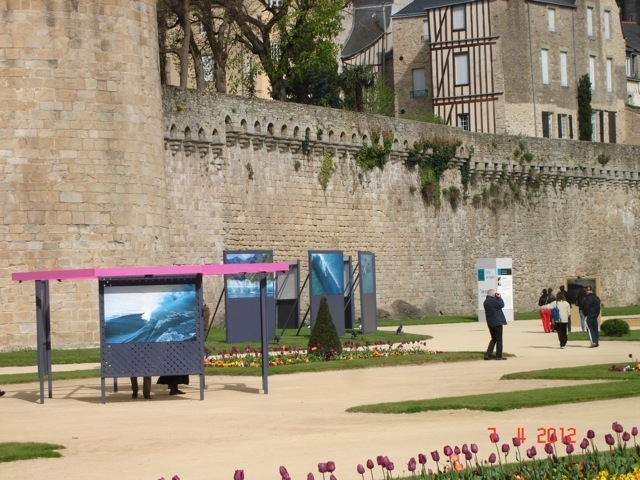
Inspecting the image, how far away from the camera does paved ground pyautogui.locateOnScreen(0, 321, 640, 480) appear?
11648mm

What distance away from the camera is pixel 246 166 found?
117 feet

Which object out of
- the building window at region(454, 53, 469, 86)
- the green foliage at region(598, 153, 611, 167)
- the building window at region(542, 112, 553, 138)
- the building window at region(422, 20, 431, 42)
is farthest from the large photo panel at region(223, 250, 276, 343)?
the building window at region(422, 20, 431, 42)

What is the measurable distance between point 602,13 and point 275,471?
62.4 m

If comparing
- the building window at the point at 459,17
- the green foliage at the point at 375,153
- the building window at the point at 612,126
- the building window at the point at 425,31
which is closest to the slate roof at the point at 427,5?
the building window at the point at 459,17

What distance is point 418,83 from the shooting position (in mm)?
68188

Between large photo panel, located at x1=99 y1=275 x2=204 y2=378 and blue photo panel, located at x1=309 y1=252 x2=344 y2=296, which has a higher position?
blue photo panel, located at x1=309 y1=252 x2=344 y2=296

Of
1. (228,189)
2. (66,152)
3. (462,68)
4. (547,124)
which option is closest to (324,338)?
(66,152)

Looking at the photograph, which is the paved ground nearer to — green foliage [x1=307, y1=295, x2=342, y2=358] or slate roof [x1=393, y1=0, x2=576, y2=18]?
green foliage [x1=307, y1=295, x2=342, y2=358]

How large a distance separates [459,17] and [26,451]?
54.3 meters

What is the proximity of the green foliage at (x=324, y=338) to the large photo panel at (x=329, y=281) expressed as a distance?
5.53 m

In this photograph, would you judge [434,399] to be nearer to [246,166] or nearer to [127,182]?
[127,182]

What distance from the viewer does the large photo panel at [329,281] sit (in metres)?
29.3

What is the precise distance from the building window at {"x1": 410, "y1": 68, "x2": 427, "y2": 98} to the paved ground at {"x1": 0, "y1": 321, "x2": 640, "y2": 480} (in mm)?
47457

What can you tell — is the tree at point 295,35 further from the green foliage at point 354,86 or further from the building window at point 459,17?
the building window at point 459,17
